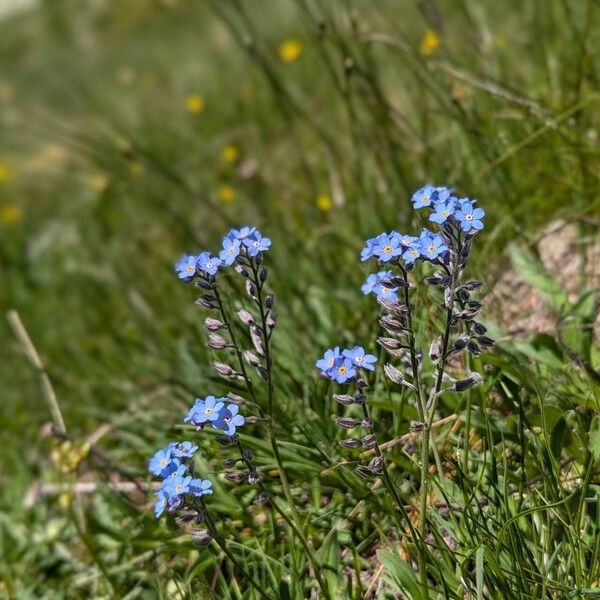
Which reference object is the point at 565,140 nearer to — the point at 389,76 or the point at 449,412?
the point at 449,412

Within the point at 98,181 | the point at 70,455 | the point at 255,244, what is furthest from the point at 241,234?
the point at 98,181

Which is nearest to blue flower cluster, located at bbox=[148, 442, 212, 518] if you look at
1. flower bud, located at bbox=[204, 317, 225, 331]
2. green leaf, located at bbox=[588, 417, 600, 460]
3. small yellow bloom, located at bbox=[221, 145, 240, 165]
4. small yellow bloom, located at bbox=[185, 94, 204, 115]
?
flower bud, located at bbox=[204, 317, 225, 331]

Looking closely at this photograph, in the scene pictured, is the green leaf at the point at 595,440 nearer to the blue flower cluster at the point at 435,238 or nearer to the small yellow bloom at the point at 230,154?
the blue flower cluster at the point at 435,238

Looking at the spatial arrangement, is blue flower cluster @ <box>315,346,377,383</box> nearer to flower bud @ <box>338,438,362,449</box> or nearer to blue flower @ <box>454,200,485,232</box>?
flower bud @ <box>338,438,362,449</box>

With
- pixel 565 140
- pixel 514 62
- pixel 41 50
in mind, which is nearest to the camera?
pixel 565 140

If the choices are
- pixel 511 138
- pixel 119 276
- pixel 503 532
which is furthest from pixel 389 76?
pixel 503 532

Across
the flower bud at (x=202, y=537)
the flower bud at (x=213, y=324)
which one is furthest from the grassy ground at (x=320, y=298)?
the flower bud at (x=213, y=324)

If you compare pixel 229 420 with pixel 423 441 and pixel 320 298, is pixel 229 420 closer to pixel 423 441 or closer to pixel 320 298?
pixel 423 441
